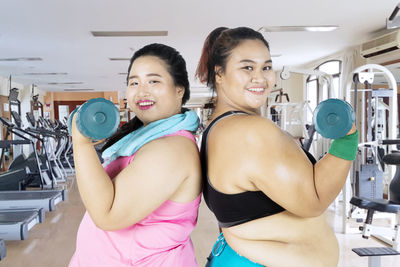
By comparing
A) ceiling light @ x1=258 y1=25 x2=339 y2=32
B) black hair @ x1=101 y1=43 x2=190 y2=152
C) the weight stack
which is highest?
ceiling light @ x1=258 y1=25 x2=339 y2=32

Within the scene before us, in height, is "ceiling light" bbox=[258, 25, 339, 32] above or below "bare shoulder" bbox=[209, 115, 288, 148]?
above

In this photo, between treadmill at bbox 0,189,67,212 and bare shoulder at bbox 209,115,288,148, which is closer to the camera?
bare shoulder at bbox 209,115,288,148

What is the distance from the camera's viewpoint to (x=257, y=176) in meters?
0.69

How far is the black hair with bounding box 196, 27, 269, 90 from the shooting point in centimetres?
81

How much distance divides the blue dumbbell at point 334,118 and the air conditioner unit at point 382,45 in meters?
4.63

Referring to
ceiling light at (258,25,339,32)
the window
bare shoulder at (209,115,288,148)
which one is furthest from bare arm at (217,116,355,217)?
the window

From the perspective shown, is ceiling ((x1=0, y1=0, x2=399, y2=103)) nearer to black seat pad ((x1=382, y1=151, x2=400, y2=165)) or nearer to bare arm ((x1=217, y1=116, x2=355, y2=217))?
black seat pad ((x1=382, y1=151, x2=400, y2=165))

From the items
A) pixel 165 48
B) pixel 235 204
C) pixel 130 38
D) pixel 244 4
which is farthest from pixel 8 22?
pixel 235 204

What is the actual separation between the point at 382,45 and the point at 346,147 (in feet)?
16.1

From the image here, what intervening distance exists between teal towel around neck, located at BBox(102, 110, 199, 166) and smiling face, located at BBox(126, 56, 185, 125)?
43 millimetres

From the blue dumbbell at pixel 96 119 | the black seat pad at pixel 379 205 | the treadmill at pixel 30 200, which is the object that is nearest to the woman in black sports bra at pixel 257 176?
the blue dumbbell at pixel 96 119

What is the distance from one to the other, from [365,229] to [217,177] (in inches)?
79.9

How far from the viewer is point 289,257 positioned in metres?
0.73

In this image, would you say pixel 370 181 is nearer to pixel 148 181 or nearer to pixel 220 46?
pixel 220 46
